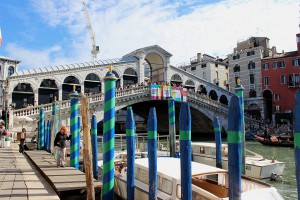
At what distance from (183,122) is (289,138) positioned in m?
17.5

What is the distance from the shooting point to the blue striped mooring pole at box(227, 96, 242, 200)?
361cm

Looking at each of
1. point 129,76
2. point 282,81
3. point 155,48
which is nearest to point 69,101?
point 129,76

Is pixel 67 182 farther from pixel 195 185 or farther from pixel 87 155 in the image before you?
pixel 195 185

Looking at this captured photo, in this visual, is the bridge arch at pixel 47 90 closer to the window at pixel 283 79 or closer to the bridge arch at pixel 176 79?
the bridge arch at pixel 176 79

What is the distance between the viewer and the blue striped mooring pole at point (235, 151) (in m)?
3.61

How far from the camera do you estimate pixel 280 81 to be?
2994cm

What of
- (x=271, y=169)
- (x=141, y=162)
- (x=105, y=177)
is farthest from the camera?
(x=271, y=169)

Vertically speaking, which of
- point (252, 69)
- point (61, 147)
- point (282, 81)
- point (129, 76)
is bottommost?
point (61, 147)

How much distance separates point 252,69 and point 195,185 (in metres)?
28.6

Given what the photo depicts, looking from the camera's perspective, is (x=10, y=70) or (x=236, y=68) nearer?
(x=10, y=70)

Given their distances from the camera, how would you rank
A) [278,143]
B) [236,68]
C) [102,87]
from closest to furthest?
1. [278,143]
2. [102,87]
3. [236,68]

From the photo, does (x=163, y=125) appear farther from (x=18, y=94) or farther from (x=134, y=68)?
(x=18, y=94)

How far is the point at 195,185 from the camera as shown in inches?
229

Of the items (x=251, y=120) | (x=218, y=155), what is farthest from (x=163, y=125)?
(x=218, y=155)
